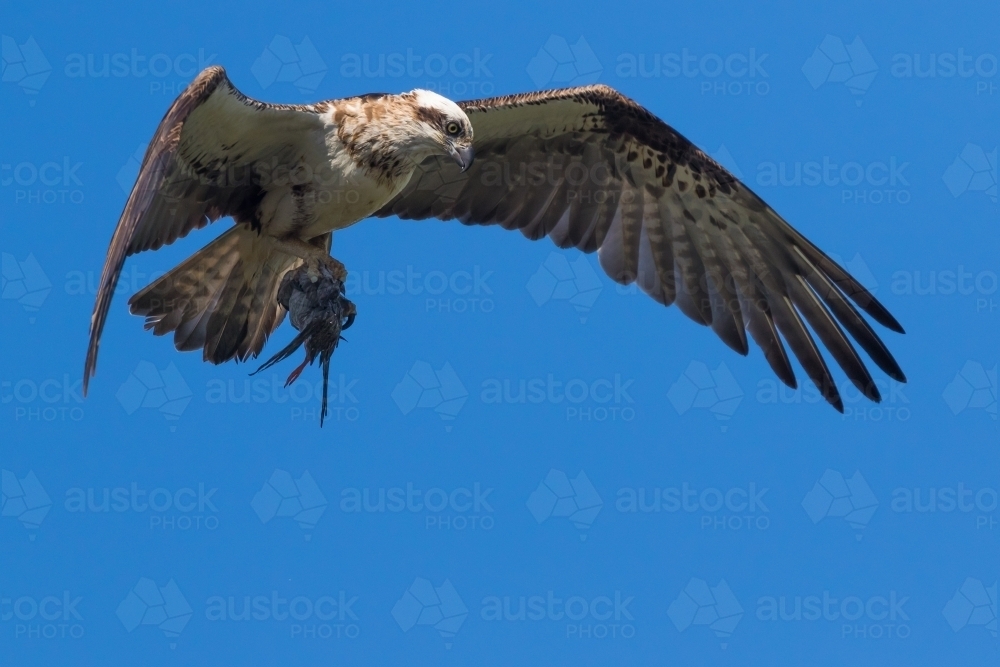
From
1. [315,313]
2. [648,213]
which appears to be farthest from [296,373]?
[648,213]

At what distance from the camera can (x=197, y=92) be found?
8.32m

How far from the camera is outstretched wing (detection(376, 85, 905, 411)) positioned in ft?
34.2

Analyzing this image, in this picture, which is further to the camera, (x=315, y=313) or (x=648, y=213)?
(x=648, y=213)

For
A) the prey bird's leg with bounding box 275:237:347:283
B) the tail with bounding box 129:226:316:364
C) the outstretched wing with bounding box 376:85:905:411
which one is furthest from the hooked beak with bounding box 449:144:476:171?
the tail with bounding box 129:226:316:364

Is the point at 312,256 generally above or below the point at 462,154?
below

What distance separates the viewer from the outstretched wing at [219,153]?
8.53 m

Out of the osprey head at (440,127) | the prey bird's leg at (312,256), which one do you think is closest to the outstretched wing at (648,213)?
the osprey head at (440,127)

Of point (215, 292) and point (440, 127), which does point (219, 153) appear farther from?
point (440, 127)

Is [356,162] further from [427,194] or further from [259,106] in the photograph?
[427,194]

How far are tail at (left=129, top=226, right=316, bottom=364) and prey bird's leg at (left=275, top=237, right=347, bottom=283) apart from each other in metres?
0.12

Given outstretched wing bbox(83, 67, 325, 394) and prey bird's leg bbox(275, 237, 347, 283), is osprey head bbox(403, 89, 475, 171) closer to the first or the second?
outstretched wing bbox(83, 67, 325, 394)

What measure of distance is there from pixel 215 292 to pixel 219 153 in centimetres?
103

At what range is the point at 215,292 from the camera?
32.1ft

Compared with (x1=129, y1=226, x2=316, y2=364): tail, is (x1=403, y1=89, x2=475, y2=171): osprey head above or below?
above
